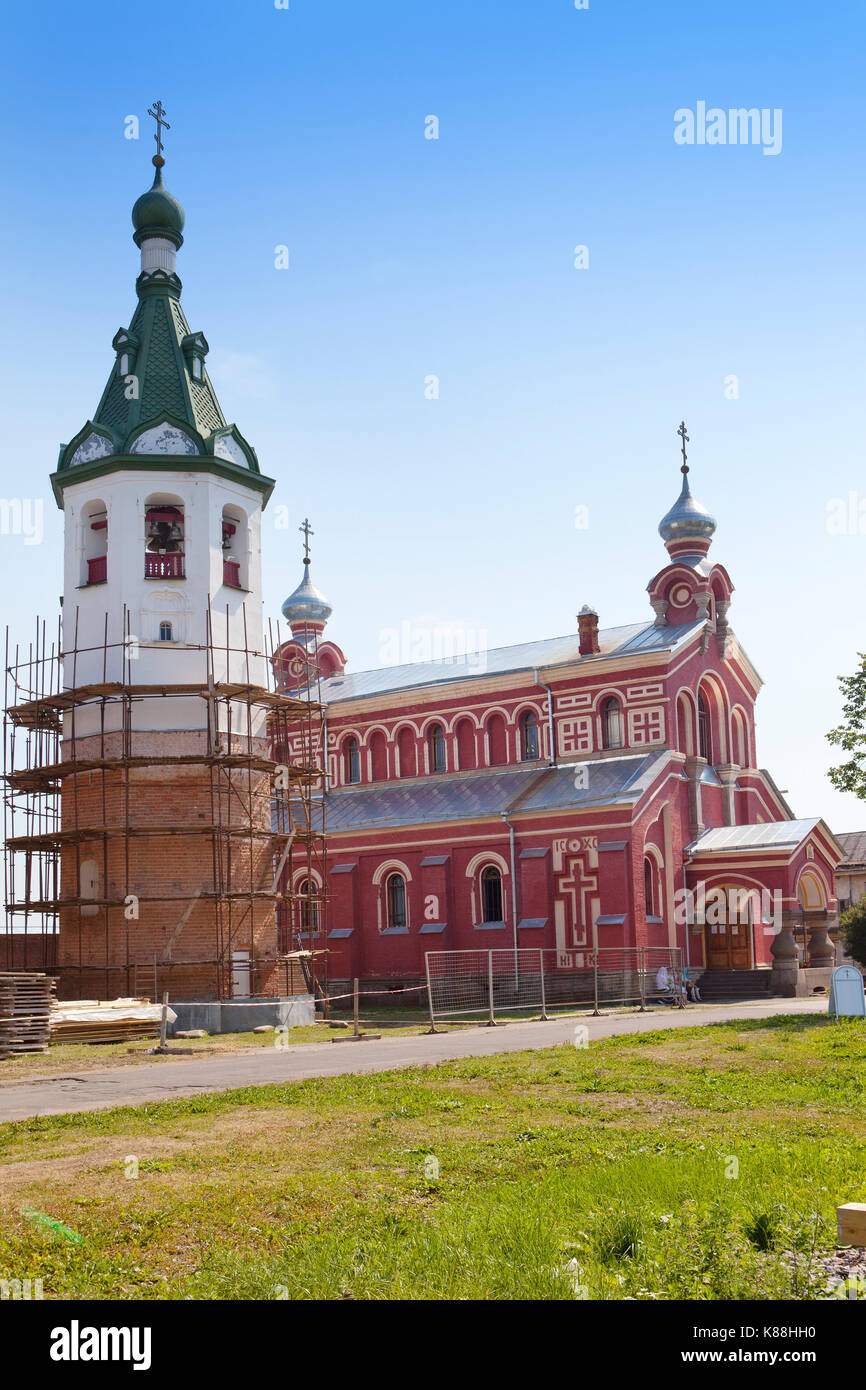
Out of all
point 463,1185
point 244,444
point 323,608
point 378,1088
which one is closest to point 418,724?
point 323,608

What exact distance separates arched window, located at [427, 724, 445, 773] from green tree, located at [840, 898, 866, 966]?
1679cm

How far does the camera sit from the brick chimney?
137 feet

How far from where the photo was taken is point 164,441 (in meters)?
31.7

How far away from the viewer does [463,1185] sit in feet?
27.2

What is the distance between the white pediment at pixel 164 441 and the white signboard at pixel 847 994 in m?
19.7

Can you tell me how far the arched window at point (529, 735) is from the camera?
4244 cm

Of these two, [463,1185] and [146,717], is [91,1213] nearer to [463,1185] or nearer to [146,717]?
[463,1185]

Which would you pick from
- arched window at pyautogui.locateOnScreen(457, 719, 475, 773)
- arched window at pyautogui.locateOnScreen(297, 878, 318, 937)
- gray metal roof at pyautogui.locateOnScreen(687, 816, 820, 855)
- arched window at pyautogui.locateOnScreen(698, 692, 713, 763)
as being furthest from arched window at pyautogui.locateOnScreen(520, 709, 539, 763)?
arched window at pyautogui.locateOnScreen(297, 878, 318, 937)

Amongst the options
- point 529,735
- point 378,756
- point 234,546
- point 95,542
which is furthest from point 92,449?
point 378,756

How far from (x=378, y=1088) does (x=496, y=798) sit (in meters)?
26.8

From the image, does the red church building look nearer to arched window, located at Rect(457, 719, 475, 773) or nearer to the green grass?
arched window, located at Rect(457, 719, 475, 773)

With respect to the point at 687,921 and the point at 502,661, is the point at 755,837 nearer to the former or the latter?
the point at 687,921

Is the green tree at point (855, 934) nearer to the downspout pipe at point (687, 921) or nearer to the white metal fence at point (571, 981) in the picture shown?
the downspout pipe at point (687, 921)

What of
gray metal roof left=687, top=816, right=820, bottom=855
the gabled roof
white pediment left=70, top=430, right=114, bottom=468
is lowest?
gray metal roof left=687, top=816, right=820, bottom=855
